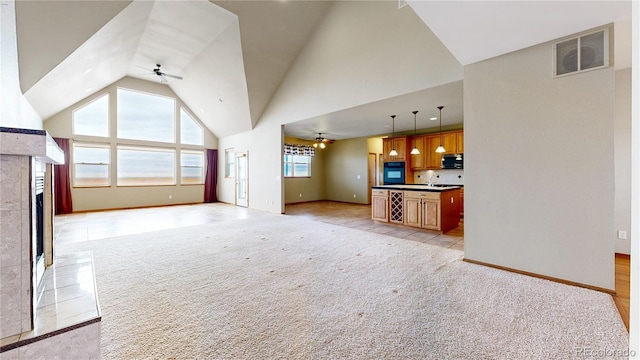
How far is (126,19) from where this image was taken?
15.1 feet

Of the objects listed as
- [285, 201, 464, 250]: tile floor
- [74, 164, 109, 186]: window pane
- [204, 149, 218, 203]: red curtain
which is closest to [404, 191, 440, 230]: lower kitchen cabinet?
[285, 201, 464, 250]: tile floor

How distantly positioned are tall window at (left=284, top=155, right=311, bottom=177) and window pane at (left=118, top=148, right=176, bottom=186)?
4307mm

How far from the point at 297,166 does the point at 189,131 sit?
4525mm

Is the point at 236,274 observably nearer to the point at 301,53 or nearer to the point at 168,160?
the point at 301,53

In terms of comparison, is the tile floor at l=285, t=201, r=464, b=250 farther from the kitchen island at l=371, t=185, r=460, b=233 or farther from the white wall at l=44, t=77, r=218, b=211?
the white wall at l=44, t=77, r=218, b=211

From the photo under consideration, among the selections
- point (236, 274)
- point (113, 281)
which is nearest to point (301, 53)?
point (236, 274)

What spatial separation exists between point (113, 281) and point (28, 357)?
1869 mm

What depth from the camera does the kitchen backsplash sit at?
24.1ft

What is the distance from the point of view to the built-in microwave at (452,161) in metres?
6.88

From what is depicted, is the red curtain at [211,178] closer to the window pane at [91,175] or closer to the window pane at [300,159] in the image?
the window pane at [91,175]

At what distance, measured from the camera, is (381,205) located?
19.9 ft

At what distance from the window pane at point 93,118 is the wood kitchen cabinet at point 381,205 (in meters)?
8.86

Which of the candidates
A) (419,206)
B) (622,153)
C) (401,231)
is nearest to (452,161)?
(419,206)
